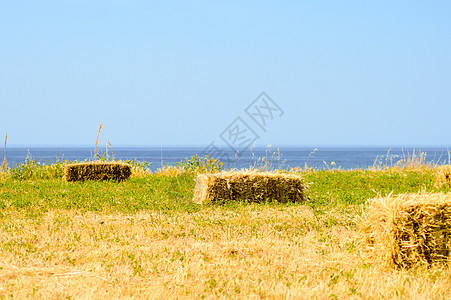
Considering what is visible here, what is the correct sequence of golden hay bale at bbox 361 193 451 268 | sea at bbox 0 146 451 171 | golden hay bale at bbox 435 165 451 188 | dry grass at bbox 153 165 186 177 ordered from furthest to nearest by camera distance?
1. dry grass at bbox 153 165 186 177
2. sea at bbox 0 146 451 171
3. golden hay bale at bbox 435 165 451 188
4. golden hay bale at bbox 361 193 451 268

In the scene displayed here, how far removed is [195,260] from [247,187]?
4589 mm

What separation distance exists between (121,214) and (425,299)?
5660mm

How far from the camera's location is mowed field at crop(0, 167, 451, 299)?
4652mm

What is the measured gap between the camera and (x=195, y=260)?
18.4 feet

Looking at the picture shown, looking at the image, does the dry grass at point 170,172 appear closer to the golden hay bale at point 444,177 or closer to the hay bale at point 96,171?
the hay bale at point 96,171

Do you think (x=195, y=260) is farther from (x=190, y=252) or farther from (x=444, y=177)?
(x=444, y=177)

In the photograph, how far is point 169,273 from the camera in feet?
16.8

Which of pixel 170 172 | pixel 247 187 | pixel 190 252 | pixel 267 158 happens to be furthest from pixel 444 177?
pixel 190 252

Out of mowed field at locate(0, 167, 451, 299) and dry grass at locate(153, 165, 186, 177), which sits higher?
dry grass at locate(153, 165, 186, 177)

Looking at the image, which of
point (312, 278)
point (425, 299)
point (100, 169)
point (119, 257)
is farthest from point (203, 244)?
point (100, 169)

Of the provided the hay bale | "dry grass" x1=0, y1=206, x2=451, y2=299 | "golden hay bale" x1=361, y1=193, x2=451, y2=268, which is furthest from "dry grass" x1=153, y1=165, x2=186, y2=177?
"golden hay bale" x1=361, y1=193, x2=451, y2=268

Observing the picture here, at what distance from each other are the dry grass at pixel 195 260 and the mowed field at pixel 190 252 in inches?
0.5

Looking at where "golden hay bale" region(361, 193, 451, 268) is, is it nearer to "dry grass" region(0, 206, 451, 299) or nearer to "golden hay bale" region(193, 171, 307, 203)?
"dry grass" region(0, 206, 451, 299)

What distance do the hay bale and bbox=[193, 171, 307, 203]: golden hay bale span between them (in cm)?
480
